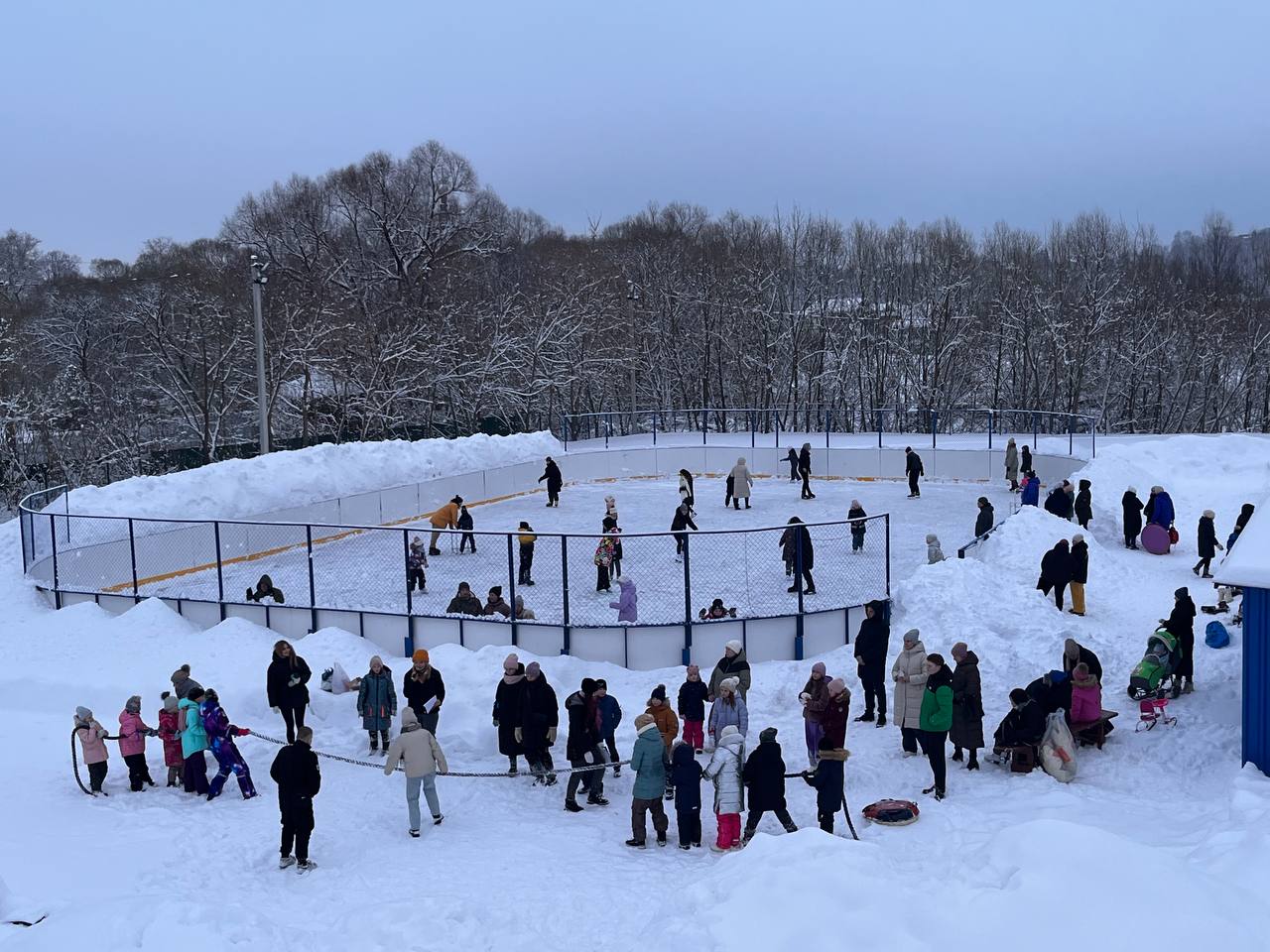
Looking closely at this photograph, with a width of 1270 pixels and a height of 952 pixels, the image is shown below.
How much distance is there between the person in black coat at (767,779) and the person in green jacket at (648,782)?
30.7 inches

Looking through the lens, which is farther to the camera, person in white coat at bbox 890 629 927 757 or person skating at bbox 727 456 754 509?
person skating at bbox 727 456 754 509

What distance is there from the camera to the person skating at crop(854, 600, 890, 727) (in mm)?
12258

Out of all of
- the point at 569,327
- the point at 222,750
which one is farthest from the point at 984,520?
the point at 569,327

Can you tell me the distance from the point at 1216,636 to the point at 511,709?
8656mm

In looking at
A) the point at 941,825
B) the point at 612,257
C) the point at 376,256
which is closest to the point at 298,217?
the point at 376,256

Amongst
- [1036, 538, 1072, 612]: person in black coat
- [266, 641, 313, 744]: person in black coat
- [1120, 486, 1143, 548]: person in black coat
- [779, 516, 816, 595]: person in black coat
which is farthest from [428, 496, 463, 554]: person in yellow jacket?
[1120, 486, 1143, 548]: person in black coat

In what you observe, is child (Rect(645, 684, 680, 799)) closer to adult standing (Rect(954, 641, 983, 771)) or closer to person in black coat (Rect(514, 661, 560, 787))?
person in black coat (Rect(514, 661, 560, 787))

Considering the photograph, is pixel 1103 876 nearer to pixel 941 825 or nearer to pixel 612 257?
pixel 941 825

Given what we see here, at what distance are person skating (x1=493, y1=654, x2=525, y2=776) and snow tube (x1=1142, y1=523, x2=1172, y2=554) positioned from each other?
533 inches

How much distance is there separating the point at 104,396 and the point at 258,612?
1283 inches

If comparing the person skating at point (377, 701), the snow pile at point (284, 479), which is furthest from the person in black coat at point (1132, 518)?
the snow pile at point (284, 479)

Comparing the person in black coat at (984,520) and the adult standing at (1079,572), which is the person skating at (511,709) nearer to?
the adult standing at (1079,572)

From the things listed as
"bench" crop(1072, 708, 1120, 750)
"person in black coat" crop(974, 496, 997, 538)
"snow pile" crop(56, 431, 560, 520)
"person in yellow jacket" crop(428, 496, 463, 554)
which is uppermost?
"snow pile" crop(56, 431, 560, 520)

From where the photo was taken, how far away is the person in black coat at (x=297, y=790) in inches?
354
